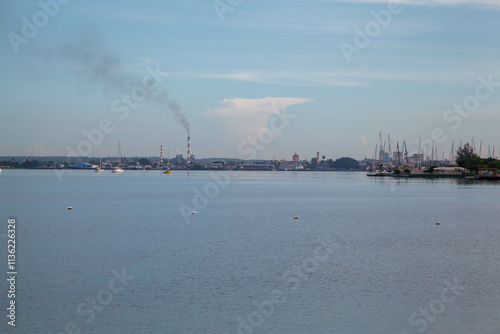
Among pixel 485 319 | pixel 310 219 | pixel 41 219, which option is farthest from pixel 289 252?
pixel 41 219

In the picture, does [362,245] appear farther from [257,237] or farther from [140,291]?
[140,291]

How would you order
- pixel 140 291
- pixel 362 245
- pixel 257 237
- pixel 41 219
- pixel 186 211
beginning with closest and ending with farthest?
pixel 140 291 → pixel 362 245 → pixel 257 237 → pixel 41 219 → pixel 186 211

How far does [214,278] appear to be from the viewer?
25.2 metres

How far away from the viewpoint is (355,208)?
6856 cm

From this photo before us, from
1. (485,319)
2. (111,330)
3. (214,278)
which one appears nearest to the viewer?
(111,330)

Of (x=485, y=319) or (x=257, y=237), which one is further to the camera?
(x=257, y=237)

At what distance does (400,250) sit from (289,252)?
7011 millimetres

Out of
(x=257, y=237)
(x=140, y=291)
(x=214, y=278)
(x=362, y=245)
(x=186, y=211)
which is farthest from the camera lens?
(x=186, y=211)

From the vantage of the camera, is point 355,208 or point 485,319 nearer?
point 485,319

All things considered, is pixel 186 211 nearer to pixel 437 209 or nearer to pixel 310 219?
pixel 310 219

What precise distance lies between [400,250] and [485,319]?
15.2 metres

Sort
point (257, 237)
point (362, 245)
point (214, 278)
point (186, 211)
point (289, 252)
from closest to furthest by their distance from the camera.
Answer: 1. point (214, 278)
2. point (289, 252)
3. point (362, 245)
4. point (257, 237)
5. point (186, 211)

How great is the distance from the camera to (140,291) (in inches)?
894

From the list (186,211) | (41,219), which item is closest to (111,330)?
(41,219)
